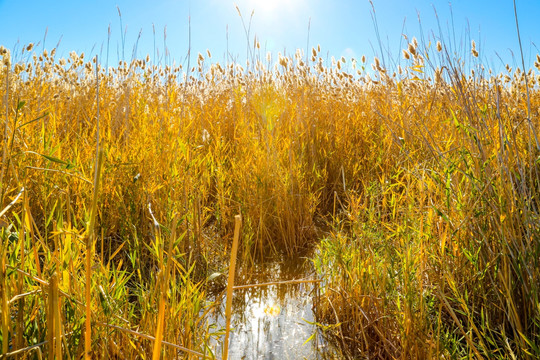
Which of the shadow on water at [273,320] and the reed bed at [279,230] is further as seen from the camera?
the shadow on water at [273,320]

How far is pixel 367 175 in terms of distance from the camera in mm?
2592

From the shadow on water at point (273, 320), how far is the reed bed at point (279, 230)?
8 centimetres

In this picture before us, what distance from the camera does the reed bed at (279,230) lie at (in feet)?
3.21

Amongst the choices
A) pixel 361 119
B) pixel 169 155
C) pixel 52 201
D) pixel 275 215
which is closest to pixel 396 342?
pixel 275 215

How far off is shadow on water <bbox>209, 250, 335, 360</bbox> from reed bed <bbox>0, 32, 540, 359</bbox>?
0.08 metres

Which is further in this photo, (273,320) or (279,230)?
(279,230)

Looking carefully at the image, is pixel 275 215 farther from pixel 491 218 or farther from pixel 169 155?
pixel 491 218

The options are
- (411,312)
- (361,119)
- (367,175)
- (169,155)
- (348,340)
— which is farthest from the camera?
(361,119)

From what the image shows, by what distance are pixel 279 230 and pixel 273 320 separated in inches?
25.9

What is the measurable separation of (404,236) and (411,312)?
342mm

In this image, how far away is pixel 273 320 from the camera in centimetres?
148

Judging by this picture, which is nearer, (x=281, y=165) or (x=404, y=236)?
(x=404, y=236)

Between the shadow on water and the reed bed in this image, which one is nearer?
the reed bed

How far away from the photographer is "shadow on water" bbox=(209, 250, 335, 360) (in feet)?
4.31
